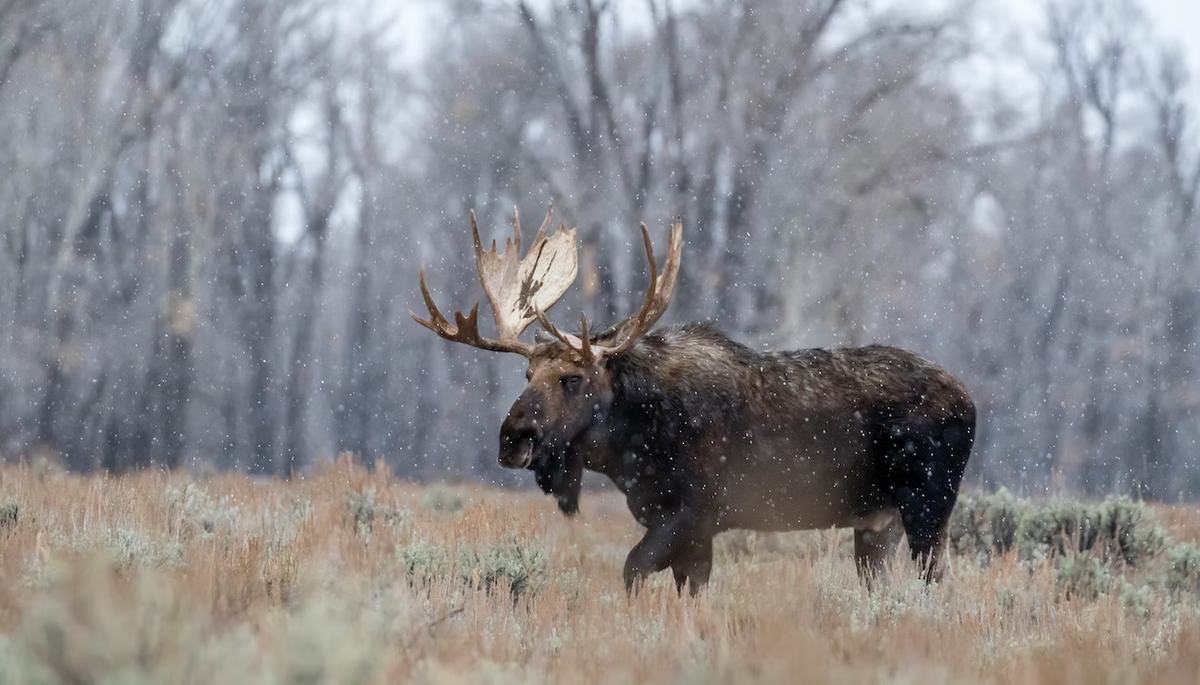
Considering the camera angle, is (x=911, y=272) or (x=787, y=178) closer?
(x=787, y=178)

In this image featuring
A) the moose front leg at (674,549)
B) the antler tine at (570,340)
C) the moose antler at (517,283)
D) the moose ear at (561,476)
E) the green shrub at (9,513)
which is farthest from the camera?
the moose antler at (517,283)

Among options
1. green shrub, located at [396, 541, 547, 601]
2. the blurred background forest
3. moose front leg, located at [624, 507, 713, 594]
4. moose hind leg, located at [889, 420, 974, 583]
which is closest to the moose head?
green shrub, located at [396, 541, 547, 601]

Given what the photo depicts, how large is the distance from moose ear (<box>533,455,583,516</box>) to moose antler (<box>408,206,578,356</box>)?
2.33ft

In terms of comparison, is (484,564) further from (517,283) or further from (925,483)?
(925,483)

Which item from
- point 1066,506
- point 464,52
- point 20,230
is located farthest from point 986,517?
point 20,230

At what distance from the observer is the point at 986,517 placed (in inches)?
388

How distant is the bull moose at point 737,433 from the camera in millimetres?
6695

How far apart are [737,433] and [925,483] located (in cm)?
112

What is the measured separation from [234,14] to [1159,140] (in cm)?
2346

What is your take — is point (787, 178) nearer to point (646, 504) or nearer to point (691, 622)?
point (646, 504)

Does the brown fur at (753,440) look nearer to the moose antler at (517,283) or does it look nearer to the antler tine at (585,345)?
the antler tine at (585,345)

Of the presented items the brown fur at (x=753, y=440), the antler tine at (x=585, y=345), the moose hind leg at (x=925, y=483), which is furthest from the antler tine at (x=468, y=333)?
the moose hind leg at (x=925, y=483)

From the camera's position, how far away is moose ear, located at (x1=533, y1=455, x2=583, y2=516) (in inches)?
269

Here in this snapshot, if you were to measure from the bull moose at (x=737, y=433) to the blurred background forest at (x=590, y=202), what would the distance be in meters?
14.8
